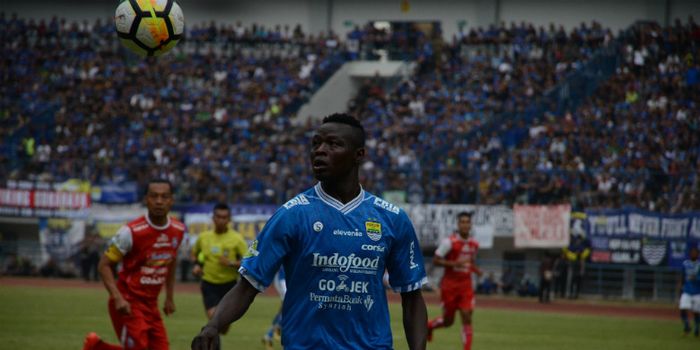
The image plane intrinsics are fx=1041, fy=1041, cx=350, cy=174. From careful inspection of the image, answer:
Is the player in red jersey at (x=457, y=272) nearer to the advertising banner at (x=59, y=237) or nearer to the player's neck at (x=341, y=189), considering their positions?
the player's neck at (x=341, y=189)

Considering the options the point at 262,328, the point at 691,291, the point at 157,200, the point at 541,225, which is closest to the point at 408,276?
the point at 157,200

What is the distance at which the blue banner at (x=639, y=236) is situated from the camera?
3056 cm

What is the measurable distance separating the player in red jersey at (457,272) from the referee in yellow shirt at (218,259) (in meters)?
3.87

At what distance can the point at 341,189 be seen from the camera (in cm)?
581

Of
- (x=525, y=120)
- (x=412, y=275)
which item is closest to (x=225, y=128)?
(x=525, y=120)

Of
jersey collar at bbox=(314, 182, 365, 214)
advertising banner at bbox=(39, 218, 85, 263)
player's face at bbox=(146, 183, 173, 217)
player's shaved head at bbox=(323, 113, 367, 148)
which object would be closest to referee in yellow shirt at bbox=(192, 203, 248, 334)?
player's face at bbox=(146, 183, 173, 217)

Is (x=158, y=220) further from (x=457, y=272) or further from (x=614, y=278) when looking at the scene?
(x=614, y=278)

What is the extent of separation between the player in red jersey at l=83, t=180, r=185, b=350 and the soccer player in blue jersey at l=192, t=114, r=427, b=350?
198 inches

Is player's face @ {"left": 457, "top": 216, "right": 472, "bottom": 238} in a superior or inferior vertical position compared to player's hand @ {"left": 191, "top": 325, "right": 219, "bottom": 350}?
inferior

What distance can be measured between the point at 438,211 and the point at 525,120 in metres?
7.50

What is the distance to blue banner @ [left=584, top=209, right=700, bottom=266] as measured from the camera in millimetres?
30562

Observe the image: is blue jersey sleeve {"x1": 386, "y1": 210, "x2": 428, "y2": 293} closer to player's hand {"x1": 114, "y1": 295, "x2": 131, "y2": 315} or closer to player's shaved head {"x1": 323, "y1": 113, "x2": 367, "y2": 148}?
player's shaved head {"x1": 323, "y1": 113, "x2": 367, "y2": 148}

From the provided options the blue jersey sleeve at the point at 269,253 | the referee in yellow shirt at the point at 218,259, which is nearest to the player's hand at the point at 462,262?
the referee in yellow shirt at the point at 218,259

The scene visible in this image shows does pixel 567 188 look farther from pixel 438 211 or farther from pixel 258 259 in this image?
pixel 258 259
